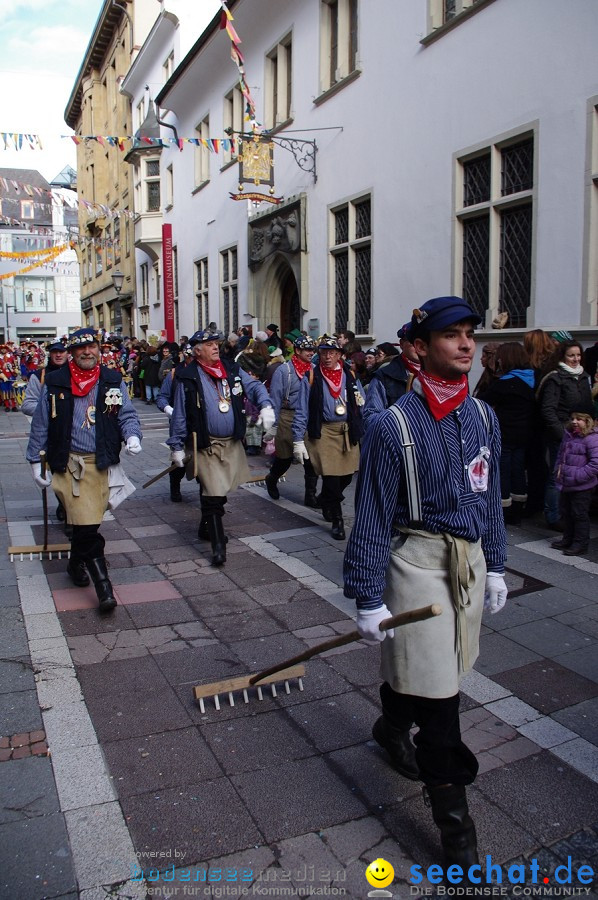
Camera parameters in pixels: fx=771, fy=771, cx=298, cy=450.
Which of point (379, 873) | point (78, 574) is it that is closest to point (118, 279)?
point (78, 574)

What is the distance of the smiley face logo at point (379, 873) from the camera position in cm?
260

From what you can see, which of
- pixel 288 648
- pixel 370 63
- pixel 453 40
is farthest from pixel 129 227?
pixel 288 648

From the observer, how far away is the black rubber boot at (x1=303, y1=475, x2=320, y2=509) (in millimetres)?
8469

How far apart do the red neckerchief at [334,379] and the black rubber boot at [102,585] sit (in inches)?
113

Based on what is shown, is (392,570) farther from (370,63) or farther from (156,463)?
(370,63)

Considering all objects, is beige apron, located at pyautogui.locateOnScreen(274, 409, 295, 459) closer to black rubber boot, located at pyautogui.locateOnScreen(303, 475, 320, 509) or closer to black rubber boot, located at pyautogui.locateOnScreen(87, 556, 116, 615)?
black rubber boot, located at pyautogui.locateOnScreen(303, 475, 320, 509)

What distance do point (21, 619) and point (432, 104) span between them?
8769 mm

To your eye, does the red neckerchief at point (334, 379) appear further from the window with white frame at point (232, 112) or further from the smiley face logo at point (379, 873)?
the window with white frame at point (232, 112)

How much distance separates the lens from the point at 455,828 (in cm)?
254

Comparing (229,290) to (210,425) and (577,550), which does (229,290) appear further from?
(577,550)

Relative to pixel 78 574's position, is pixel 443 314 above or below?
above

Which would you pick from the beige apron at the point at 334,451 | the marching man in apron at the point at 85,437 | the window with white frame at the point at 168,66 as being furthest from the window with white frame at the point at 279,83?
the marching man in apron at the point at 85,437

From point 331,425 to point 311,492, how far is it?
1407 mm

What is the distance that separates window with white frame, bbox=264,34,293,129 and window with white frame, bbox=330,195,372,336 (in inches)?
129
